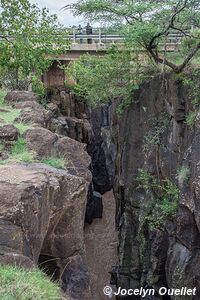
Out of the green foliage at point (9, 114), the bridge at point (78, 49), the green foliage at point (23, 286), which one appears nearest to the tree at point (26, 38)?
the bridge at point (78, 49)

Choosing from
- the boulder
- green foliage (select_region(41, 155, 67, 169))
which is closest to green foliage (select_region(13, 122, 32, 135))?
green foliage (select_region(41, 155, 67, 169))

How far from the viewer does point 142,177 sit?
42.3ft

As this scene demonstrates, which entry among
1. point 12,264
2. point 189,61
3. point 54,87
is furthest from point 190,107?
point 54,87

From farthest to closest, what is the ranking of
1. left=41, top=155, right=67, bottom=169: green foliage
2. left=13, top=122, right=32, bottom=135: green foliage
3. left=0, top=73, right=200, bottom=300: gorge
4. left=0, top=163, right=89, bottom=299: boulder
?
left=13, top=122, right=32, bottom=135: green foliage → left=41, top=155, right=67, bottom=169: green foliage → left=0, top=73, right=200, bottom=300: gorge → left=0, top=163, right=89, bottom=299: boulder

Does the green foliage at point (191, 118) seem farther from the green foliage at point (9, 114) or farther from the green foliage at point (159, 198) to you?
the green foliage at point (9, 114)

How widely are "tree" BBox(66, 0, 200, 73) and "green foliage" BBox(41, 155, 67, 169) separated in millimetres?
4605

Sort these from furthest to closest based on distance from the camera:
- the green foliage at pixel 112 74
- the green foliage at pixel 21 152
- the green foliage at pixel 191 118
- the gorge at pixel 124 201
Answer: the green foliage at pixel 112 74, the green foliage at pixel 191 118, the green foliage at pixel 21 152, the gorge at pixel 124 201

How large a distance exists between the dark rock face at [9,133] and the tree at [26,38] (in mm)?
6793

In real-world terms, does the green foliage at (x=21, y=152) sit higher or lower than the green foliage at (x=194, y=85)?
lower

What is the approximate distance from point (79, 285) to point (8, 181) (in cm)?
264

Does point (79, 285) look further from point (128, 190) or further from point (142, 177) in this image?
point (128, 190)

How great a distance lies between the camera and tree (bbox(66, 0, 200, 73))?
1091cm

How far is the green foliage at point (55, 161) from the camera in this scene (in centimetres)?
806

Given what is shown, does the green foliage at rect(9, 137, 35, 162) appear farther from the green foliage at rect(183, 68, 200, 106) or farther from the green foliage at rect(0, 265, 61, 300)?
the green foliage at rect(183, 68, 200, 106)
